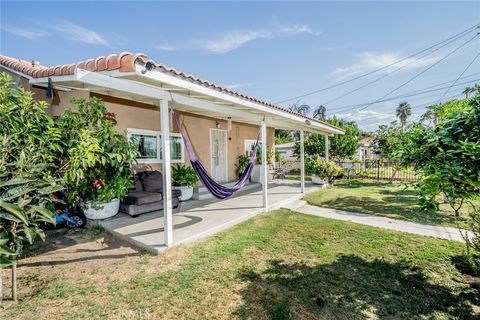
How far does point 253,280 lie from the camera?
3.12m

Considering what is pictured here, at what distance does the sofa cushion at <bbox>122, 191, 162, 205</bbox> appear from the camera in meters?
5.54

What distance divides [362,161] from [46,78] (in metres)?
15.6

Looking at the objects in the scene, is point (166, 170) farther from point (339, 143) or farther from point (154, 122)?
point (339, 143)

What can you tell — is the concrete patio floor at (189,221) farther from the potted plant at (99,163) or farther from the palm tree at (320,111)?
the palm tree at (320,111)

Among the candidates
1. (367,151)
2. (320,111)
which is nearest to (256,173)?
(367,151)

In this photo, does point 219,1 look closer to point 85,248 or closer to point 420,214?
point 85,248

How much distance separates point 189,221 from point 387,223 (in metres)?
4.79

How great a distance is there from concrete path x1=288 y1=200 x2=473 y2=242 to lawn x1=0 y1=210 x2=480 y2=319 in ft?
1.59

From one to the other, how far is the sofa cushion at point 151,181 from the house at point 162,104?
2.27 feet

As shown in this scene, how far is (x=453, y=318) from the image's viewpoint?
7.89 ft

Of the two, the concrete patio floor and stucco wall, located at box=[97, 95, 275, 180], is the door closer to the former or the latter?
stucco wall, located at box=[97, 95, 275, 180]

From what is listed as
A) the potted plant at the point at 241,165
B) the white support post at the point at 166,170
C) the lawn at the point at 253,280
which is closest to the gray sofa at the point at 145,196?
the lawn at the point at 253,280

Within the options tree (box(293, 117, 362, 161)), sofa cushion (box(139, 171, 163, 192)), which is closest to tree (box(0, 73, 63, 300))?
sofa cushion (box(139, 171, 163, 192))

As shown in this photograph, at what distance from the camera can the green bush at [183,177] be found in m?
7.35
